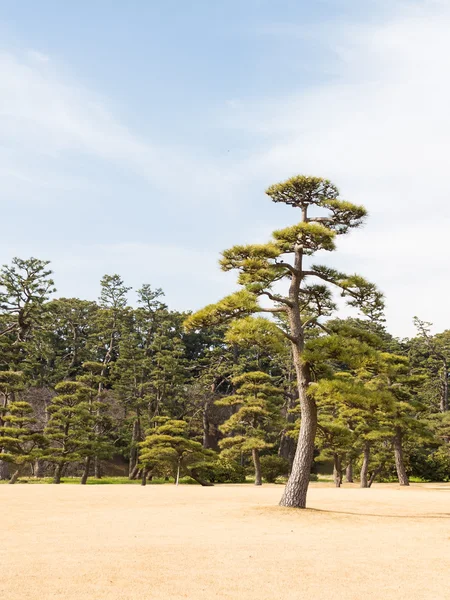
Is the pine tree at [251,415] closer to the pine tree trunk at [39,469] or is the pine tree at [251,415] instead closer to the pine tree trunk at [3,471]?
the pine tree trunk at [39,469]

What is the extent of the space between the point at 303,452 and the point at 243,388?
15.3m

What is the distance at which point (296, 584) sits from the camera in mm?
6227

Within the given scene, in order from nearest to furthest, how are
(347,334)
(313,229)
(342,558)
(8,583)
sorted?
(8,583), (342,558), (313,229), (347,334)

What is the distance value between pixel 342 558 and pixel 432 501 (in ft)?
37.0

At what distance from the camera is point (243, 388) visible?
2905 centimetres

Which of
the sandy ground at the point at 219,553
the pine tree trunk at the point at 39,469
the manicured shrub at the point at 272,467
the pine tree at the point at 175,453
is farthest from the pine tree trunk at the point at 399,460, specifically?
the pine tree trunk at the point at 39,469

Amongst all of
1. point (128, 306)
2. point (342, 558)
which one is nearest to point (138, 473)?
point (128, 306)

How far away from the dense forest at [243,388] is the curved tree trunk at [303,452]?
3 centimetres

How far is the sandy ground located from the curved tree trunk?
2.15 ft

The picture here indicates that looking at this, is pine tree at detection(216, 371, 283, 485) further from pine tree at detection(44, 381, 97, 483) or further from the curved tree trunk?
the curved tree trunk

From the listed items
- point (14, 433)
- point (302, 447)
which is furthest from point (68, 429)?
point (302, 447)

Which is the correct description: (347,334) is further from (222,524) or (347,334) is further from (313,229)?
(222,524)

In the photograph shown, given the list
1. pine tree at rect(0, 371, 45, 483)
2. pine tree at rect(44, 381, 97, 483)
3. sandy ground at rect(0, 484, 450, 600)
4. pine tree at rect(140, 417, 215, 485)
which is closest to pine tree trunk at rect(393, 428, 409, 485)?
pine tree at rect(140, 417, 215, 485)

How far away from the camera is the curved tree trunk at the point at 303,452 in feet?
44.3
